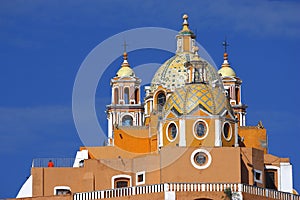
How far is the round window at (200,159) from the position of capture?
90312mm

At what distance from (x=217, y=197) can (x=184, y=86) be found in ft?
30.5

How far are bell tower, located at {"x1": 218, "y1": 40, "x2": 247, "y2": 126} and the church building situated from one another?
12.0 meters

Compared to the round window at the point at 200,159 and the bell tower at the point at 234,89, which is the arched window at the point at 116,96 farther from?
the round window at the point at 200,159

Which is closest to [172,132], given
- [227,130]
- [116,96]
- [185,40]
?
[227,130]

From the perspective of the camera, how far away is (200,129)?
92.5 metres

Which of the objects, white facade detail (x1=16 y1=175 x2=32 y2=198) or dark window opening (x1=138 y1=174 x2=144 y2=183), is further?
white facade detail (x1=16 y1=175 x2=32 y2=198)

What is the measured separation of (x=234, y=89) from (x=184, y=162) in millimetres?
26404

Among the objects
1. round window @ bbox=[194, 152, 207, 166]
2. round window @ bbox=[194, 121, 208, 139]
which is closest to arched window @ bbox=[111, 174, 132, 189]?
round window @ bbox=[194, 152, 207, 166]

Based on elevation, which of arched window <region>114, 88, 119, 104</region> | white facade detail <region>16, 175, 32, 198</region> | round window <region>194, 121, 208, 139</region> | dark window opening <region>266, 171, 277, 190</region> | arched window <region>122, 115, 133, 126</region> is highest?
arched window <region>114, 88, 119, 104</region>

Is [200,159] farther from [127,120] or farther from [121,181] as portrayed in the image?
[127,120]

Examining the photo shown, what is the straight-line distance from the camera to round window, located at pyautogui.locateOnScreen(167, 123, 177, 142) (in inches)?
3659

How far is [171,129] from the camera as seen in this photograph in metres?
93.2

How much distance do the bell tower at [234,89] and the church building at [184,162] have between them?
39.5 feet

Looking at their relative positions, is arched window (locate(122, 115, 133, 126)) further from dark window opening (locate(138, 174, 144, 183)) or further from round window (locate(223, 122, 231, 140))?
dark window opening (locate(138, 174, 144, 183))
